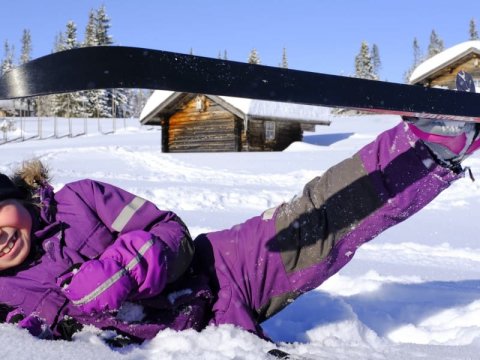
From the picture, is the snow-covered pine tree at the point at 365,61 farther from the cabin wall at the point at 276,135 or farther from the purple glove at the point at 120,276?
the purple glove at the point at 120,276

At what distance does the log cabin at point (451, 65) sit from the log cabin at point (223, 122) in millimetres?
4066

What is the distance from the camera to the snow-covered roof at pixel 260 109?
1675 cm

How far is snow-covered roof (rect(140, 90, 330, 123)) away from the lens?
16750 mm

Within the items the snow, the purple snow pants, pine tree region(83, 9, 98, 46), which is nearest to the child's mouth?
the snow

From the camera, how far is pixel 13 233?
1.70 metres

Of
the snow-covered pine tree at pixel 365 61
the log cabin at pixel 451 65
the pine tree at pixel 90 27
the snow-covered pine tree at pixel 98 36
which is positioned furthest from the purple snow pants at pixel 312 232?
the snow-covered pine tree at pixel 365 61

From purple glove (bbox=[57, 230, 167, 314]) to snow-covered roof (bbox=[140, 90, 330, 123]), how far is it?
1499 centimetres

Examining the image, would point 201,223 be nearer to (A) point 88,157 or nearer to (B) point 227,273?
(B) point 227,273

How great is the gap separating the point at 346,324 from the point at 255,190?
5.80 m

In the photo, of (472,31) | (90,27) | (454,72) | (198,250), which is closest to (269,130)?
(454,72)

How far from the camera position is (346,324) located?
214 centimetres

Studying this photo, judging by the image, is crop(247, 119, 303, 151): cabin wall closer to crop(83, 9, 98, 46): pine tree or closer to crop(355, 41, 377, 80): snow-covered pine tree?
crop(83, 9, 98, 46): pine tree

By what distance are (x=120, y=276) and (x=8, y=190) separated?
1.76 ft

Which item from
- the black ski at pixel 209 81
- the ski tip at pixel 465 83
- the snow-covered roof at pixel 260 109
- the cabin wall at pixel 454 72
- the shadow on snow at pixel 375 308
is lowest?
the shadow on snow at pixel 375 308
